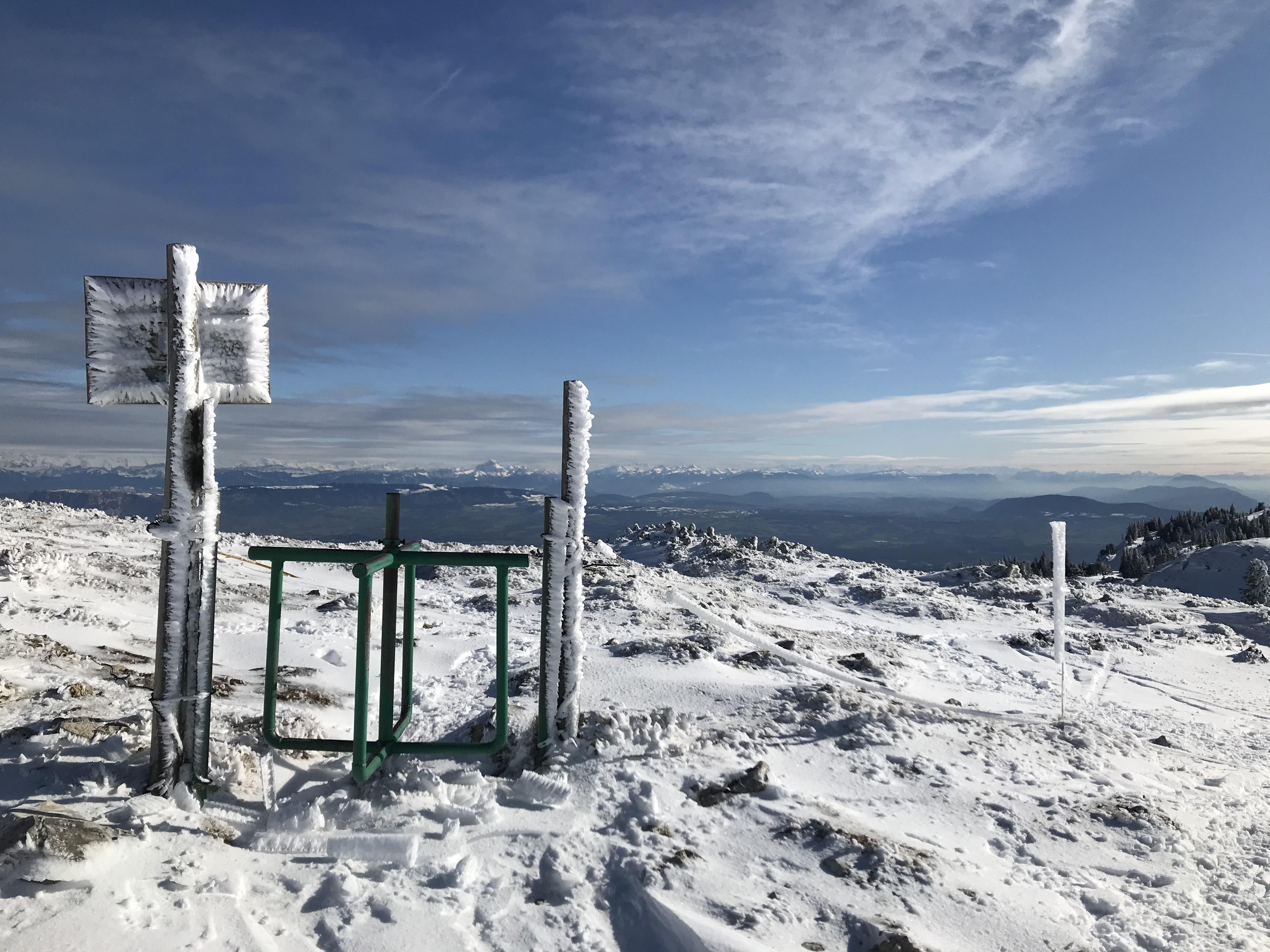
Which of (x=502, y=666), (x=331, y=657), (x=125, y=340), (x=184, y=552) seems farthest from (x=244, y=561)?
(x=502, y=666)

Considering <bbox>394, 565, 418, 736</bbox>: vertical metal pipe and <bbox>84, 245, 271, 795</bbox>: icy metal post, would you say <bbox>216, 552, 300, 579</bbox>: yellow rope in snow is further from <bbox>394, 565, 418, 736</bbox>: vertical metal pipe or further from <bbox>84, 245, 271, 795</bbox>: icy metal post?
<bbox>84, 245, 271, 795</bbox>: icy metal post

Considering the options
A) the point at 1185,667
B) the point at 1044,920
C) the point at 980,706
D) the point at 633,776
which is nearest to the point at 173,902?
the point at 633,776

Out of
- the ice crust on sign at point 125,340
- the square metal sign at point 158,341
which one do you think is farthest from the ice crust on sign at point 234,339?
the ice crust on sign at point 125,340

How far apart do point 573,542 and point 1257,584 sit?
43757 millimetres

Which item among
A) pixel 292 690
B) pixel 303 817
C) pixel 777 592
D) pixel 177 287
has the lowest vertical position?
pixel 777 592

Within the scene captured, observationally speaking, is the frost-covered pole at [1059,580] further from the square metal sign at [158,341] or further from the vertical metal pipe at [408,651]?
the square metal sign at [158,341]

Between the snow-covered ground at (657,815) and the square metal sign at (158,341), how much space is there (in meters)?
2.56

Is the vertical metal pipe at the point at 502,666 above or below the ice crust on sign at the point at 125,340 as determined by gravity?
below

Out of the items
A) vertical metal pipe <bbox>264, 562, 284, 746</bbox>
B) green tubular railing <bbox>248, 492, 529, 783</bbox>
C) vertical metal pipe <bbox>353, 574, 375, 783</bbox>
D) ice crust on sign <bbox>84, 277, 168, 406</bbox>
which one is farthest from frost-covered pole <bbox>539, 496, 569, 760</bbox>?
ice crust on sign <bbox>84, 277, 168, 406</bbox>

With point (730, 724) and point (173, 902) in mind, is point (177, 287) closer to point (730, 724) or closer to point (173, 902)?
point (173, 902)

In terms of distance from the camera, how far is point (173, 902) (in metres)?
3.20

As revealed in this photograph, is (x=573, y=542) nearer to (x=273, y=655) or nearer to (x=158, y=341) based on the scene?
(x=273, y=655)

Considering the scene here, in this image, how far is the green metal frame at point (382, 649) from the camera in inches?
164

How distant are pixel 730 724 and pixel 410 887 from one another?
363 centimetres
